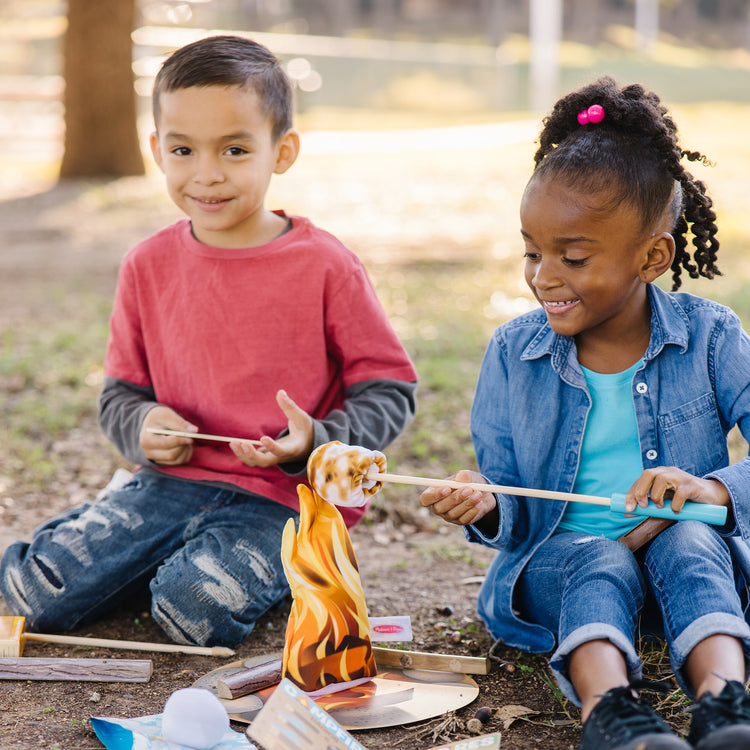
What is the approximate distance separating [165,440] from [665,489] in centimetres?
132

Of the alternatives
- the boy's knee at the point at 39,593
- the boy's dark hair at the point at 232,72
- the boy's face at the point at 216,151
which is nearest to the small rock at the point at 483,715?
the boy's knee at the point at 39,593

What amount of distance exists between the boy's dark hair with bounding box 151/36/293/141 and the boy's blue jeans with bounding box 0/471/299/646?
1.07 m

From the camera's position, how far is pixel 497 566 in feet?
8.41

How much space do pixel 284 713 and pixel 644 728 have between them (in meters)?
0.65

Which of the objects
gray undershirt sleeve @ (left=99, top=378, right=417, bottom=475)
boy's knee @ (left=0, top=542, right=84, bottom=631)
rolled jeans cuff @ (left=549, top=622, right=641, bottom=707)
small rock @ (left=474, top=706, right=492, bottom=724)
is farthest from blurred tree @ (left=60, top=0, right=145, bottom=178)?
rolled jeans cuff @ (left=549, top=622, right=641, bottom=707)

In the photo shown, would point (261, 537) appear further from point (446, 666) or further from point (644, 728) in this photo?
point (644, 728)

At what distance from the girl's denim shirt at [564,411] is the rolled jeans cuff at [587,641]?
0.43 metres

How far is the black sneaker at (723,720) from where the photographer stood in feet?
5.25

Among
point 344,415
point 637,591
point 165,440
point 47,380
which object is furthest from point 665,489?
point 47,380

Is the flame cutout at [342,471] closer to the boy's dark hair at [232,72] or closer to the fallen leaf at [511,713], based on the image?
the fallen leaf at [511,713]

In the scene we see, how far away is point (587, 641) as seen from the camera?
1.96 m

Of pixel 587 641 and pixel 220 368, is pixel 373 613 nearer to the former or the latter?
pixel 220 368

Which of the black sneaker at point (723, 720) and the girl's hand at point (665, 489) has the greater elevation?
the girl's hand at point (665, 489)

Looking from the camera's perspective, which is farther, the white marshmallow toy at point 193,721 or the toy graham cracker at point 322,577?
the toy graham cracker at point 322,577
